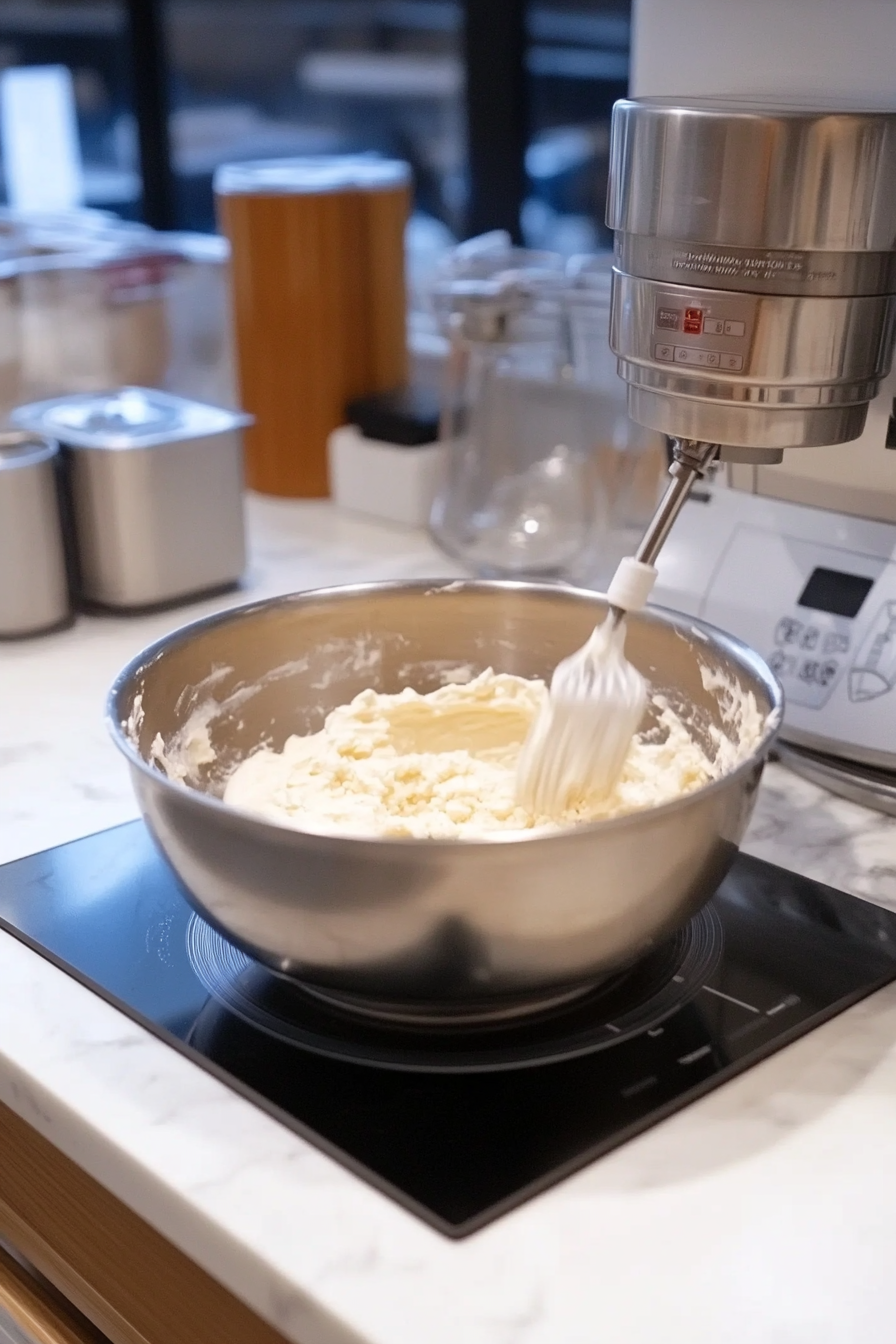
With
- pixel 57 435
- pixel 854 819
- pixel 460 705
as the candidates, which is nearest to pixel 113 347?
pixel 57 435

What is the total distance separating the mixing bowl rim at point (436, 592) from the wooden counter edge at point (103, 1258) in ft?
0.56

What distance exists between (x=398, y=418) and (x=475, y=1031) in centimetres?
81

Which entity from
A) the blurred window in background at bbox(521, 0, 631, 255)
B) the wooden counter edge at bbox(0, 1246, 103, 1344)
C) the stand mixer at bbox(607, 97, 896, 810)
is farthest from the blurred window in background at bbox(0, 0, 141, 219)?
the wooden counter edge at bbox(0, 1246, 103, 1344)

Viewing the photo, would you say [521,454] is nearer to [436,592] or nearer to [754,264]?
[436,592]

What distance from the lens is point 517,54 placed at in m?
1.52

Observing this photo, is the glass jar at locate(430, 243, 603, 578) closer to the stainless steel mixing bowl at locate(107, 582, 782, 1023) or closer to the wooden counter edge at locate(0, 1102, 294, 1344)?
the stainless steel mixing bowl at locate(107, 582, 782, 1023)

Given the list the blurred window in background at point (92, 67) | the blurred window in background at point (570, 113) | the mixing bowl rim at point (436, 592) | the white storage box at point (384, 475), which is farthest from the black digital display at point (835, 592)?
the blurred window in background at point (92, 67)

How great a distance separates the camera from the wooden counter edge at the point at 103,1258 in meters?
0.55

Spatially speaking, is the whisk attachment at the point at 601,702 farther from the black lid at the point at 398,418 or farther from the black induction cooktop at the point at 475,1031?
the black lid at the point at 398,418

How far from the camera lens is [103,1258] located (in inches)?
24.1

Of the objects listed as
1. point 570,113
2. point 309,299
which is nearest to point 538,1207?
point 309,299

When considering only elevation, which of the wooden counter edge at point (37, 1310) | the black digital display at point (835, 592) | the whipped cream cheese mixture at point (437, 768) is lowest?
the wooden counter edge at point (37, 1310)

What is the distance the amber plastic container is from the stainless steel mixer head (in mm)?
677

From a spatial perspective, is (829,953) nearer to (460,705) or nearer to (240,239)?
(460,705)
